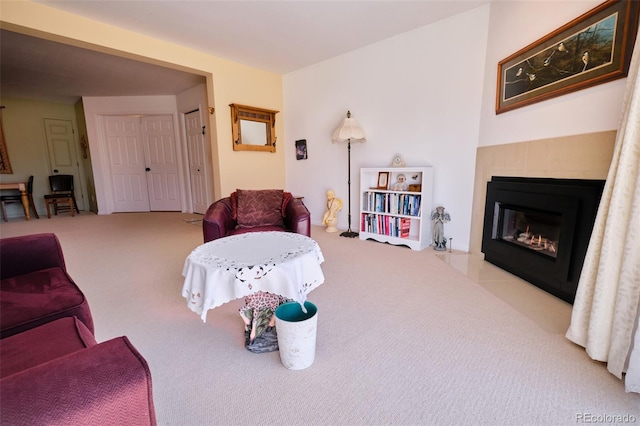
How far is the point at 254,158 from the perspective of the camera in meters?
4.39

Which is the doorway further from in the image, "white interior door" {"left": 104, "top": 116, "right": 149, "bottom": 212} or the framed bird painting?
the framed bird painting

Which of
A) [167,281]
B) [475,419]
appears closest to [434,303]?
[475,419]

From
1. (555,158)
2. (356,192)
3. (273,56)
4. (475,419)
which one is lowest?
(475,419)

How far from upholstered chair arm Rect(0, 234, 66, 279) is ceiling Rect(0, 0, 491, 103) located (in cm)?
233

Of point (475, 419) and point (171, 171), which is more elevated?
point (171, 171)

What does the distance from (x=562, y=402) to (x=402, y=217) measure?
2.32m

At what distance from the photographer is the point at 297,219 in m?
2.46

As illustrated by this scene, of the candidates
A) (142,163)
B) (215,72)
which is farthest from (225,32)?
(142,163)

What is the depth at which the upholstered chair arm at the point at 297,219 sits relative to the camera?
2451mm

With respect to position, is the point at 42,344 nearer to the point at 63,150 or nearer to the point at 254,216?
the point at 254,216

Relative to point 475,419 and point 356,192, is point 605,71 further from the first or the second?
point 356,192

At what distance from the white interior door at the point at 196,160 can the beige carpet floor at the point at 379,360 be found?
299 centimetres

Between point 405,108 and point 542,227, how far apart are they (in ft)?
6.41

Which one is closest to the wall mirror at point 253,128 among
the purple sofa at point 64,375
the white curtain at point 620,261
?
the purple sofa at point 64,375
